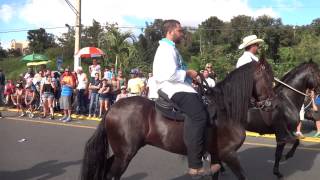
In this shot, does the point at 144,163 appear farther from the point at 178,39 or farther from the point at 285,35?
the point at 285,35

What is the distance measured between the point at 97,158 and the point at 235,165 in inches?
69.9

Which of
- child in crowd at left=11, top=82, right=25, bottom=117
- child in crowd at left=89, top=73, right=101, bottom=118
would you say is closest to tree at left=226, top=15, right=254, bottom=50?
child in crowd at left=11, top=82, right=25, bottom=117

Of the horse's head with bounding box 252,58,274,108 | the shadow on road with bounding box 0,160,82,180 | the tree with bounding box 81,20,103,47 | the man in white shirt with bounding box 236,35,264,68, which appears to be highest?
the tree with bounding box 81,20,103,47

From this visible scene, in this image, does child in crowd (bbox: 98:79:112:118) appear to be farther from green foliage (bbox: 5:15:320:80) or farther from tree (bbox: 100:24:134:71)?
tree (bbox: 100:24:134:71)

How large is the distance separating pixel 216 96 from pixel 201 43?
55082 mm

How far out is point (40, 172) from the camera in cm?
823

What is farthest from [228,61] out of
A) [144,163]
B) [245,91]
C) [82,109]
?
[245,91]

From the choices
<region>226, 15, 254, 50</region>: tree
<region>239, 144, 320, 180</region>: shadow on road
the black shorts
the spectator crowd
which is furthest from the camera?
<region>226, 15, 254, 50</region>: tree

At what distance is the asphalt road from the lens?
8047 millimetres

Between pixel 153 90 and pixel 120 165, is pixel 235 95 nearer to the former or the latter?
pixel 120 165

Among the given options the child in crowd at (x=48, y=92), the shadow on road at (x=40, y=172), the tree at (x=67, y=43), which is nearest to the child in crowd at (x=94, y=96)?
the child in crowd at (x=48, y=92)

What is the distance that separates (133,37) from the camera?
34.8m

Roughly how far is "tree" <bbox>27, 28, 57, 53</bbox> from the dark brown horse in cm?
8045

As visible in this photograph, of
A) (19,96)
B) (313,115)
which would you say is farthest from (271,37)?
(313,115)
